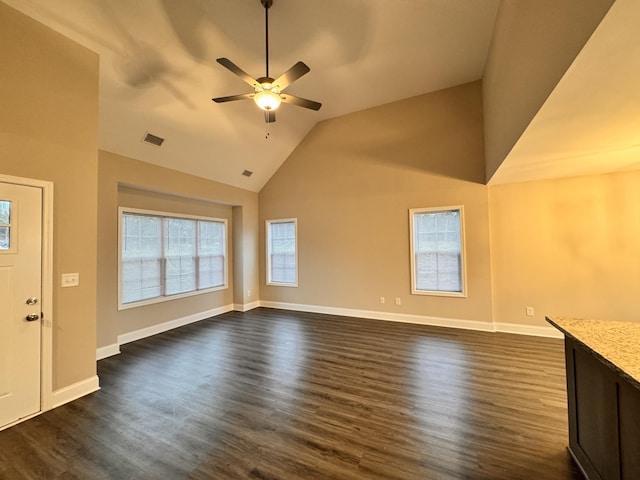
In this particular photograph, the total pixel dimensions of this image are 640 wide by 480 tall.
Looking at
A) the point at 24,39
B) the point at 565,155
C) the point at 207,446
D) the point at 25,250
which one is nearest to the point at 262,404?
the point at 207,446

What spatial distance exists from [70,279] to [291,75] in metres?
2.93

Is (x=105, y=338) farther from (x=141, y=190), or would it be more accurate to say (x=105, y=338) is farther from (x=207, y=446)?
(x=207, y=446)

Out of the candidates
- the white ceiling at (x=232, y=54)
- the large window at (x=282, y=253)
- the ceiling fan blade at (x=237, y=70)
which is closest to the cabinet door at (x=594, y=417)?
the ceiling fan blade at (x=237, y=70)

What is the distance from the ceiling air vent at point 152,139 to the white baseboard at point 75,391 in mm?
3250

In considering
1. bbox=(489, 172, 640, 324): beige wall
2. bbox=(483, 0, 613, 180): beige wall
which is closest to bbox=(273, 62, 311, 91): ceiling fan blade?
bbox=(483, 0, 613, 180): beige wall

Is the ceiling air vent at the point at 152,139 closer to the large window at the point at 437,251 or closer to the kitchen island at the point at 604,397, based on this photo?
the large window at the point at 437,251

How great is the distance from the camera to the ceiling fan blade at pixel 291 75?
2.40m

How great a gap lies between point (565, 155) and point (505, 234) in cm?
164

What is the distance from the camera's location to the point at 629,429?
130 centimetres

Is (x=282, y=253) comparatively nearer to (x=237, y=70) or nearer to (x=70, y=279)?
(x=70, y=279)

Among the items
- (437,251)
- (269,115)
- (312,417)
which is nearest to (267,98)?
(269,115)

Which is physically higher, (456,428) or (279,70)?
(279,70)

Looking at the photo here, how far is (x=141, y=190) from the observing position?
457cm

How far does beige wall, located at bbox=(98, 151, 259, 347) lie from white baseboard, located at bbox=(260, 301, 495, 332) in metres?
1.19
